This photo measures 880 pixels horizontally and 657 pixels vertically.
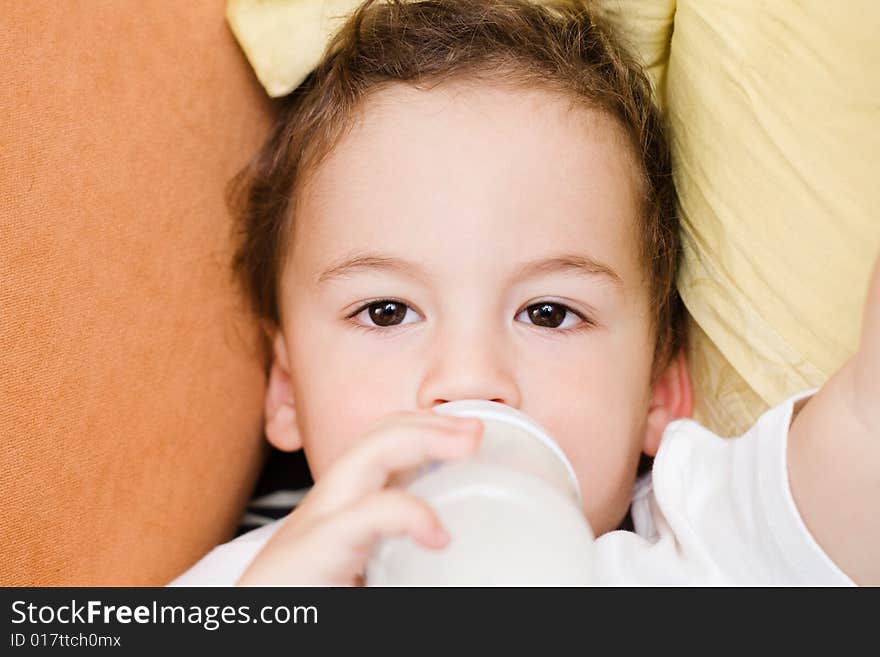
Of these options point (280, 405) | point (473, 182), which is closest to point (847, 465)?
point (473, 182)

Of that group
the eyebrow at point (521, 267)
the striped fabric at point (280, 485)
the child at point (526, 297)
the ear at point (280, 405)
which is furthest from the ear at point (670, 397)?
the striped fabric at point (280, 485)

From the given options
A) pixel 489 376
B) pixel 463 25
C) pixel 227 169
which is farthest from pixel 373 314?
pixel 463 25

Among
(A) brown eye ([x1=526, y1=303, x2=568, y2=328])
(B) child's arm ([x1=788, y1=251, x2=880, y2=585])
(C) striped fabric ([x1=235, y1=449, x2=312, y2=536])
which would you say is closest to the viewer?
(B) child's arm ([x1=788, y1=251, x2=880, y2=585])

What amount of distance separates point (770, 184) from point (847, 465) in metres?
0.36

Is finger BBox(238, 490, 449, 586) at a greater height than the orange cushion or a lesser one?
lesser

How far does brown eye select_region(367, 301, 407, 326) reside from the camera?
42.9 inches

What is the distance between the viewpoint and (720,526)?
96 centimetres

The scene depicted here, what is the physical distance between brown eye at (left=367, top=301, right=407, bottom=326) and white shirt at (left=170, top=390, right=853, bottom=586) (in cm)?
36

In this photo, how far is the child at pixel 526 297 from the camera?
0.88m

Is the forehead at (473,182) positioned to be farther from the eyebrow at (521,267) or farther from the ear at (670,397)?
the ear at (670,397)

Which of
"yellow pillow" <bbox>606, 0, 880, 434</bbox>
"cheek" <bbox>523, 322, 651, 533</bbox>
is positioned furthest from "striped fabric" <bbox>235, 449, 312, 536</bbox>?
"yellow pillow" <bbox>606, 0, 880, 434</bbox>

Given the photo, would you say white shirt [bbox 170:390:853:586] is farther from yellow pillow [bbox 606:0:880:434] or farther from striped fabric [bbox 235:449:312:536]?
striped fabric [bbox 235:449:312:536]
